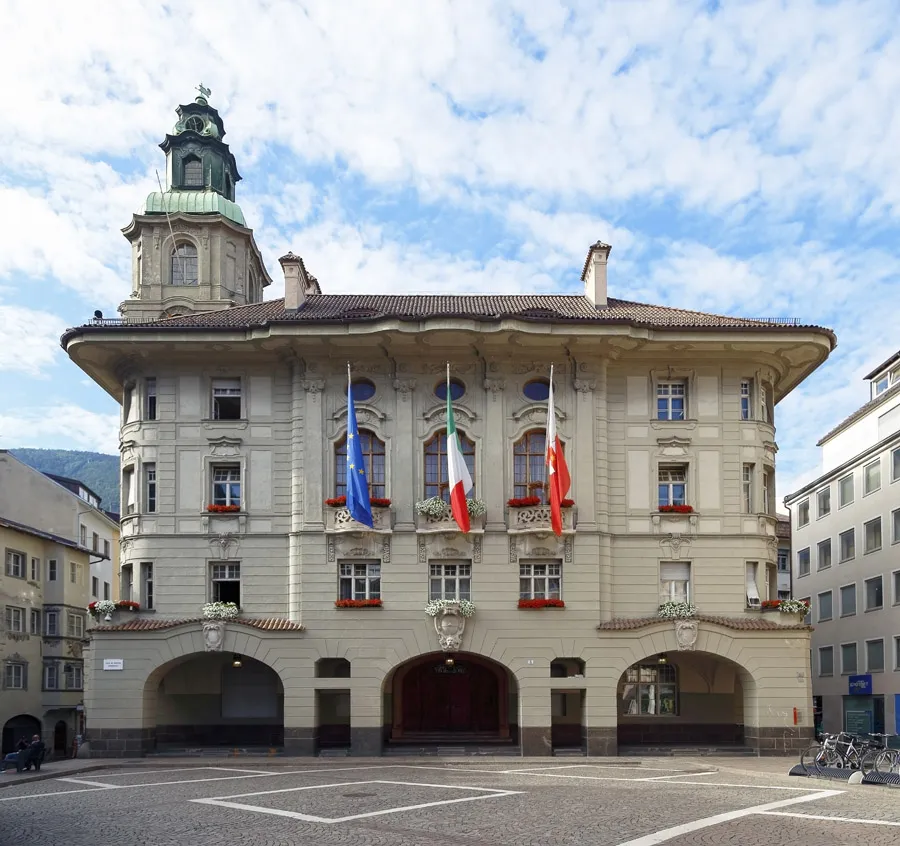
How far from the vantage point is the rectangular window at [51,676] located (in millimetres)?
62000

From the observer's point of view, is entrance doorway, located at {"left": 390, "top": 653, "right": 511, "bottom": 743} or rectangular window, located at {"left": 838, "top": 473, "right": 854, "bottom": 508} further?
rectangular window, located at {"left": 838, "top": 473, "right": 854, "bottom": 508}

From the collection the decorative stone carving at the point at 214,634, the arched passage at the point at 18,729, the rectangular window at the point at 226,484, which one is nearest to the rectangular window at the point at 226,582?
the decorative stone carving at the point at 214,634

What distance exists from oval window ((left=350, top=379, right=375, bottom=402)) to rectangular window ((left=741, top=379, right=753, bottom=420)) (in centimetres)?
1451

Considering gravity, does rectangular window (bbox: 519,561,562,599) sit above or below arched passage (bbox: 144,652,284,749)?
above

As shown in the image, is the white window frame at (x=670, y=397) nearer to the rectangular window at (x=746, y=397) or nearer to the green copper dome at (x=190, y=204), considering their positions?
the rectangular window at (x=746, y=397)

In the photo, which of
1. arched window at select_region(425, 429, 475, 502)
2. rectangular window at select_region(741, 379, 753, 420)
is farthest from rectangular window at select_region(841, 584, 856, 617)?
arched window at select_region(425, 429, 475, 502)

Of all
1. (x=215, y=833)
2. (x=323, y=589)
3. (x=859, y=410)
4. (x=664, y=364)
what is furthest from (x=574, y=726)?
(x=859, y=410)

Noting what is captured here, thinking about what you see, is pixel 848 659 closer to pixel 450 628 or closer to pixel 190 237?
pixel 450 628

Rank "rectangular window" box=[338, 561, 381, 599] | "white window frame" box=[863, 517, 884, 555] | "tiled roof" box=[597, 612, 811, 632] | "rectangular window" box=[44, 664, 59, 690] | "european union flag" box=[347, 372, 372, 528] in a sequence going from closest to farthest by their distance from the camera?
Result: "european union flag" box=[347, 372, 372, 528], "tiled roof" box=[597, 612, 811, 632], "rectangular window" box=[338, 561, 381, 599], "white window frame" box=[863, 517, 884, 555], "rectangular window" box=[44, 664, 59, 690]

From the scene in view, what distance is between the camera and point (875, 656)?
54.6 m

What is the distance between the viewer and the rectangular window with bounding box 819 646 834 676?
6103 cm

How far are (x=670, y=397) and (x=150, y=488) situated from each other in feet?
67.6

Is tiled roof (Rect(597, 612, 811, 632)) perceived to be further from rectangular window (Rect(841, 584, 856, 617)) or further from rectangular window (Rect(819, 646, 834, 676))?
rectangular window (Rect(819, 646, 834, 676))

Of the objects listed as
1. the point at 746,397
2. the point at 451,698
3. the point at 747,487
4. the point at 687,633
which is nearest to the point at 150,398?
the point at 451,698
